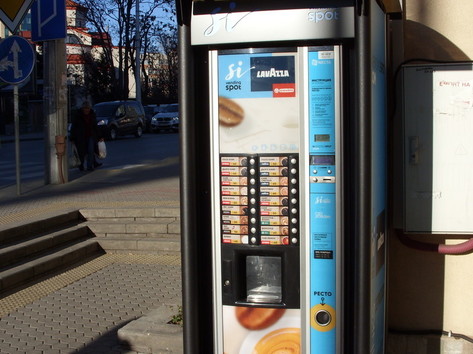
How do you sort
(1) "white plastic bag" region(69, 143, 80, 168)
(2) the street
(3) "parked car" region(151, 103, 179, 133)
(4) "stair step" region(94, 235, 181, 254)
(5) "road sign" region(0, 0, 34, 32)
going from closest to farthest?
(4) "stair step" region(94, 235, 181, 254)
(5) "road sign" region(0, 0, 34, 32)
(1) "white plastic bag" region(69, 143, 80, 168)
(2) the street
(3) "parked car" region(151, 103, 179, 133)

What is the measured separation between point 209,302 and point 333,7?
1.79m

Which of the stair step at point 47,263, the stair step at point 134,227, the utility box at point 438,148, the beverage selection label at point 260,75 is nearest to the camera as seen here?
the beverage selection label at point 260,75

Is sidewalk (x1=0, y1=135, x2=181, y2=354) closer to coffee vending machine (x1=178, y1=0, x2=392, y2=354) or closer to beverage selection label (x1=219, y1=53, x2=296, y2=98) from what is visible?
coffee vending machine (x1=178, y1=0, x2=392, y2=354)

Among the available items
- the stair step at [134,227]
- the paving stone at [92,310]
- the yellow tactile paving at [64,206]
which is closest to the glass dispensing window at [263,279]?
the paving stone at [92,310]

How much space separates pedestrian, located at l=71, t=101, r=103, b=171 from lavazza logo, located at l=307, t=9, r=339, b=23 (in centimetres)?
1273

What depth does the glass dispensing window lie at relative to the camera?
386 centimetres

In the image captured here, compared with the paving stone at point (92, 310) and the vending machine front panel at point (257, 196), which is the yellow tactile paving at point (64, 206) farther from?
the vending machine front panel at point (257, 196)

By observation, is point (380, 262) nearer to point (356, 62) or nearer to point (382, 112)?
point (382, 112)

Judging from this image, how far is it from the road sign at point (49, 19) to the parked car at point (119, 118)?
16296 millimetres

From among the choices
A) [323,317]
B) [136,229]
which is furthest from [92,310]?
[323,317]

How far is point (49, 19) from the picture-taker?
40.7 feet

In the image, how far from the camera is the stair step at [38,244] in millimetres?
7562

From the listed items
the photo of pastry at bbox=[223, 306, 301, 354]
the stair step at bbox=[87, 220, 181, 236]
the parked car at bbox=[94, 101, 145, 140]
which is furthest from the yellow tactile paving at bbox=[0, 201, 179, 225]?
the parked car at bbox=[94, 101, 145, 140]

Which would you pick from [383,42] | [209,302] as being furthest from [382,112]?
[209,302]
